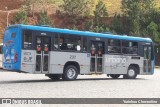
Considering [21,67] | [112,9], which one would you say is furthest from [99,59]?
[112,9]

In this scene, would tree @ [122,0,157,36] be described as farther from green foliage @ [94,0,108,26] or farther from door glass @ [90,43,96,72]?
door glass @ [90,43,96,72]

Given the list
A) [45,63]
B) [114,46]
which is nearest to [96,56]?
[114,46]

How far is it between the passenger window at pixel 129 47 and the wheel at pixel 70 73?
4.50 m

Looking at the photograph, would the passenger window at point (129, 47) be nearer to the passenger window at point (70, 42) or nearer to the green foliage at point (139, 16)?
the passenger window at point (70, 42)

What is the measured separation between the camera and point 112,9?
9362 centimetres

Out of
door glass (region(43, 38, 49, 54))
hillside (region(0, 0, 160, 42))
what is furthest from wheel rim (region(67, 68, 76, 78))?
hillside (region(0, 0, 160, 42))

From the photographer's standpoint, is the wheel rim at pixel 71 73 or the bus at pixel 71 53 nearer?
the bus at pixel 71 53

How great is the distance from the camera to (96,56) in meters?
26.0

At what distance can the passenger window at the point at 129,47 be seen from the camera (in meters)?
27.7

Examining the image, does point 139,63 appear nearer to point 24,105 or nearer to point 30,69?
point 30,69

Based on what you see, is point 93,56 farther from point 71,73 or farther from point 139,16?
point 139,16

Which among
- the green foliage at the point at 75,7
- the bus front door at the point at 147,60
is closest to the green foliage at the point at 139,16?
the green foliage at the point at 75,7

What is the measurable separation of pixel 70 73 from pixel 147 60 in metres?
7.30

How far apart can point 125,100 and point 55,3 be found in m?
85.0
